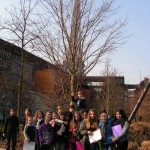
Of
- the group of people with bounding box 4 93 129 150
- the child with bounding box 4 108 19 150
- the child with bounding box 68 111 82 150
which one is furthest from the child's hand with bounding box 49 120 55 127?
the child with bounding box 4 108 19 150

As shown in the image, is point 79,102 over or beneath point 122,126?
over

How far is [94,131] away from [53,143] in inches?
53.9

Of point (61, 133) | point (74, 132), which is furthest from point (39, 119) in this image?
point (74, 132)

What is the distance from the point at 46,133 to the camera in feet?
38.3

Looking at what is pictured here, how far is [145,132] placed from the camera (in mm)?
19344

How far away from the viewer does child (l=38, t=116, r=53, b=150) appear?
11.7 m

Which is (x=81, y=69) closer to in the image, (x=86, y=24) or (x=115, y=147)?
(x=86, y=24)

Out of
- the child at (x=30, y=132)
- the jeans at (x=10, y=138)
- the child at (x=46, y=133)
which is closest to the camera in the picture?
the child at (x=46, y=133)

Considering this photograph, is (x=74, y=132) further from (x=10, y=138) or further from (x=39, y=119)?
(x=10, y=138)

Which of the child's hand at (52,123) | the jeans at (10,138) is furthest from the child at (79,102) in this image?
the jeans at (10,138)

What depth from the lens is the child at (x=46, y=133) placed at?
1167 cm

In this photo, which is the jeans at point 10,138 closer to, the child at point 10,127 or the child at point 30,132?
the child at point 10,127

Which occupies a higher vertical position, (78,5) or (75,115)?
(78,5)

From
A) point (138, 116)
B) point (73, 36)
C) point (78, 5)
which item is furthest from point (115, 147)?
point (138, 116)
